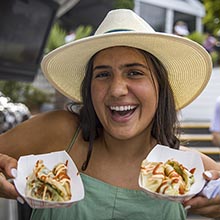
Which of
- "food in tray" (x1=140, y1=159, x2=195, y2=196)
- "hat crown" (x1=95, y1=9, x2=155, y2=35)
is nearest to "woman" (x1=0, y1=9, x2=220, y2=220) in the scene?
"hat crown" (x1=95, y1=9, x2=155, y2=35)

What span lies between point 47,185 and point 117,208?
0.39m

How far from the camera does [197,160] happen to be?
1.75 meters

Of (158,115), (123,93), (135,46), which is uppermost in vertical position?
(135,46)

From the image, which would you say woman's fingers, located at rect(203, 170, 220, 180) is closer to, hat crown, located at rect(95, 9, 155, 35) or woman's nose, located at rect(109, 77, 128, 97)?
woman's nose, located at rect(109, 77, 128, 97)

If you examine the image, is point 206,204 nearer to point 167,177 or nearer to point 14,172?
point 167,177

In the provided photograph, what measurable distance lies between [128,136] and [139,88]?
0.18 m

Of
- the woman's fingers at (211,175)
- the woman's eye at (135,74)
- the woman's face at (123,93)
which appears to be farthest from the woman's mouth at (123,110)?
the woman's fingers at (211,175)

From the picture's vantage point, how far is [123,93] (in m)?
1.83

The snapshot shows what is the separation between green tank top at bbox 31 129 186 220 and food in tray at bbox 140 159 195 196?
239 millimetres

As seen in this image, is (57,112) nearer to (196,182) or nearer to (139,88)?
(139,88)

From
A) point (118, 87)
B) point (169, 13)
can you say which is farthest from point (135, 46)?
point (169, 13)

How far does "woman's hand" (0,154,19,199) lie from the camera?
5.35ft

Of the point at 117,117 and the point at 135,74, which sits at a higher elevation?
the point at 135,74

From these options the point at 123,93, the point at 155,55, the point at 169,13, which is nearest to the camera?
the point at 123,93
